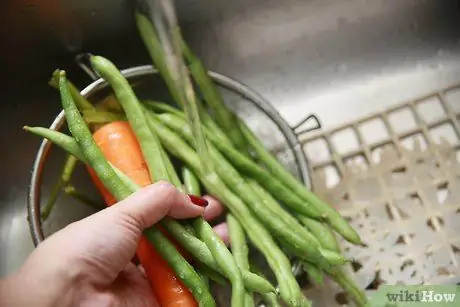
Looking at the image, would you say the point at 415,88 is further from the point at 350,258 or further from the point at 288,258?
the point at 288,258

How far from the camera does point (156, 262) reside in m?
0.82

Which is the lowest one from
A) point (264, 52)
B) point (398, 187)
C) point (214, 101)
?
point (398, 187)

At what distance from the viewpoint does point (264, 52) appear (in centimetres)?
116

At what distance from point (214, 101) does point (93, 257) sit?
14.2 inches

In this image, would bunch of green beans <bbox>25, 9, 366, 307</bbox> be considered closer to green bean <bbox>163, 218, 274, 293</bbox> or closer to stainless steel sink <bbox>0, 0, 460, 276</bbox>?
green bean <bbox>163, 218, 274, 293</bbox>

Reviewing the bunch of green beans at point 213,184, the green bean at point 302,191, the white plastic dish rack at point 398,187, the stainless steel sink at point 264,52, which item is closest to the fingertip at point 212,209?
the bunch of green beans at point 213,184

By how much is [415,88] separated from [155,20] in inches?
20.9

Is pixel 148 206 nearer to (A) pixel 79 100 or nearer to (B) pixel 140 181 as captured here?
(B) pixel 140 181

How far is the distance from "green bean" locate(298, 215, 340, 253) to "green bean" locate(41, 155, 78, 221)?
0.36m

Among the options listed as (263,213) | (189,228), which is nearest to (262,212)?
(263,213)

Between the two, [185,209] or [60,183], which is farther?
[60,183]

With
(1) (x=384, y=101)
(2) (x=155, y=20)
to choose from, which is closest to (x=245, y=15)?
(2) (x=155, y=20)

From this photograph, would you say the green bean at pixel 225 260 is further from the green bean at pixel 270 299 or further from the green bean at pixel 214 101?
the green bean at pixel 214 101

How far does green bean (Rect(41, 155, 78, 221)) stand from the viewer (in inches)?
37.2
